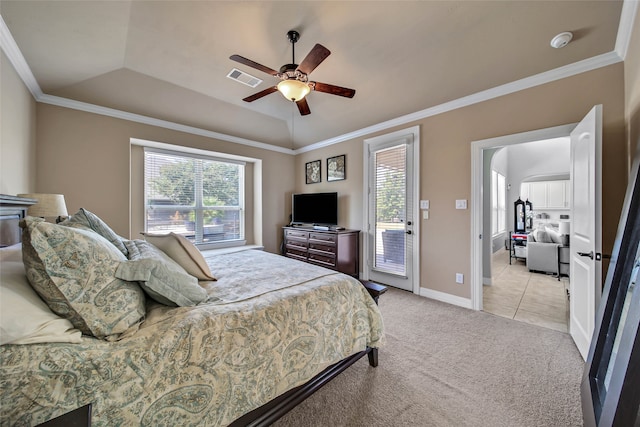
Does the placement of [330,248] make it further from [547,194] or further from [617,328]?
[547,194]

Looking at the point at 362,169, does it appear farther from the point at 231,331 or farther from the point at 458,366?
the point at 231,331

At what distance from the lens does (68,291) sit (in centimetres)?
89

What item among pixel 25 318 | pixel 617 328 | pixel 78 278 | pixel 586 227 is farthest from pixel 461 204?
pixel 25 318

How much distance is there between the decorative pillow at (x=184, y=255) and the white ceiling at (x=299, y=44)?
192 centimetres

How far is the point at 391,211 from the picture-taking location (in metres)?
3.79

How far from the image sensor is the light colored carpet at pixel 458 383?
1.44 m

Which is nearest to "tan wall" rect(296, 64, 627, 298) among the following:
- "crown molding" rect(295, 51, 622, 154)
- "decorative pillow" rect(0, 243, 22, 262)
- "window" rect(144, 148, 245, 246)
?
"crown molding" rect(295, 51, 622, 154)

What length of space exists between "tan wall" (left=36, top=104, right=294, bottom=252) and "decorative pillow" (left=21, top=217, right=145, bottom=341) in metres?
2.79

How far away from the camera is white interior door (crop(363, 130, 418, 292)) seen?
354cm

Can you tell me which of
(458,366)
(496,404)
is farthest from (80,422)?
(458,366)

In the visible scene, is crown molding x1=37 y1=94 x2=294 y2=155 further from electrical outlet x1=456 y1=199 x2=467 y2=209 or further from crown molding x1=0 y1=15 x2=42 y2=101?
electrical outlet x1=456 y1=199 x2=467 y2=209

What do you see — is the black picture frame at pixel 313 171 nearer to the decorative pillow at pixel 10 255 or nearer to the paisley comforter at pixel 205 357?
the paisley comforter at pixel 205 357

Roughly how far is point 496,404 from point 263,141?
468 cm

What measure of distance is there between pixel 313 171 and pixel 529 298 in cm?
396
